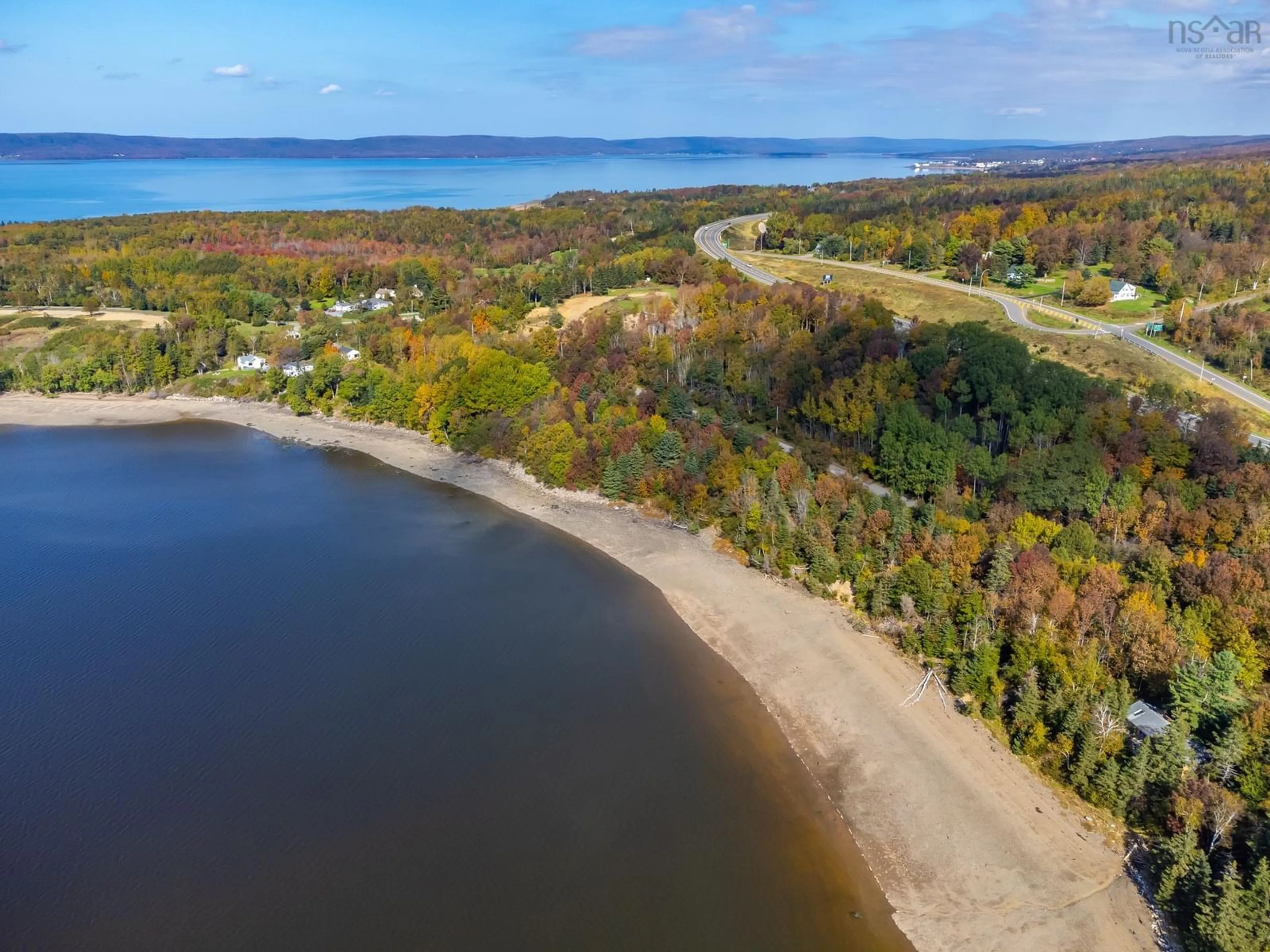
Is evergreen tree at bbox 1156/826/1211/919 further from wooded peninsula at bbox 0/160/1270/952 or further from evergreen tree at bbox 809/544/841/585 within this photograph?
evergreen tree at bbox 809/544/841/585

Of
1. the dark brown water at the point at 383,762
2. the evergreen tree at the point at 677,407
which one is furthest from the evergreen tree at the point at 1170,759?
the evergreen tree at the point at 677,407

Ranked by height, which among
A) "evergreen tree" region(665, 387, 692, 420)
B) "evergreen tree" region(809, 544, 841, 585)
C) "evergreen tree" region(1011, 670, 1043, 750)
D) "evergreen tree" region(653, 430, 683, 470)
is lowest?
"evergreen tree" region(1011, 670, 1043, 750)

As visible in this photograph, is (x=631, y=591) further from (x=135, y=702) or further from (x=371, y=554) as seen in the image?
(x=135, y=702)

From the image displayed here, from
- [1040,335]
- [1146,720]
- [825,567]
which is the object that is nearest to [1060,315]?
[1040,335]

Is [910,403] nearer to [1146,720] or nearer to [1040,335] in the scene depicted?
[1040,335]

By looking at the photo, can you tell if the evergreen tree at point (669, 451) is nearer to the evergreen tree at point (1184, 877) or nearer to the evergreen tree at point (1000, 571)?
the evergreen tree at point (1000, 571)

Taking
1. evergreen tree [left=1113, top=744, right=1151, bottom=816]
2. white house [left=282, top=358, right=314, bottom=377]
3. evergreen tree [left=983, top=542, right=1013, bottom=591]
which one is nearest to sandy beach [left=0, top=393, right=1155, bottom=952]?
evergreen tree [left=1113, top=744, right=1151, bottom=816]
